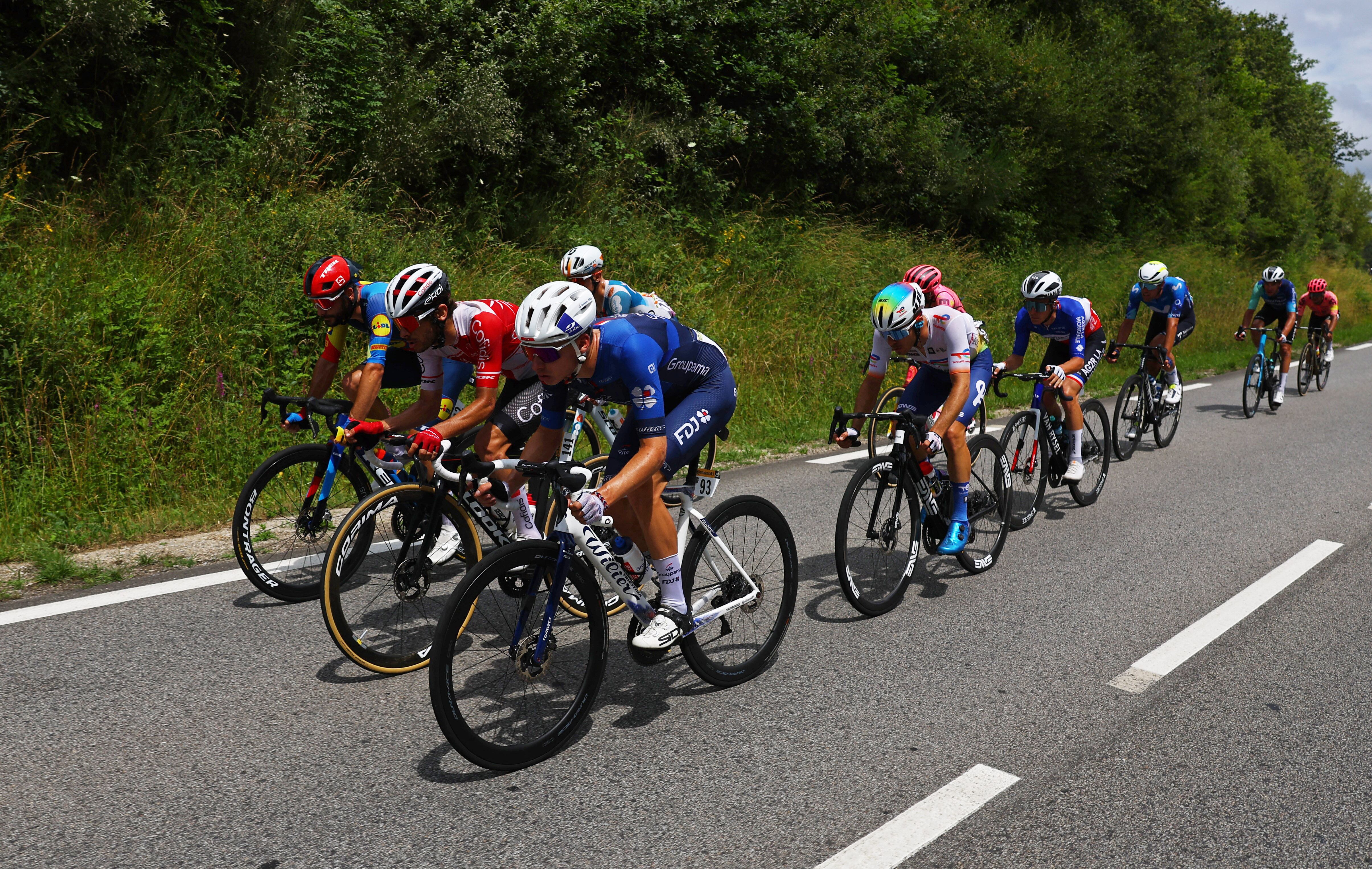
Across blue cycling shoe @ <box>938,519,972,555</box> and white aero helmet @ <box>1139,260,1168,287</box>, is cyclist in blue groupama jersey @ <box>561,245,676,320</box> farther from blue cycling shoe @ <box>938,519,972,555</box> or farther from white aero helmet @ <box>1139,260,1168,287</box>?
white aero helmet @ <box>1139,260,1168,287</box>

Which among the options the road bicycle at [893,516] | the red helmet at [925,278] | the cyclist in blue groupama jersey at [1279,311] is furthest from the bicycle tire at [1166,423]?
the road bicycle at [893,516]

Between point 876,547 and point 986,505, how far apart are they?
3.44 ft

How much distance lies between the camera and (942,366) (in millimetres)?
Result: 6020

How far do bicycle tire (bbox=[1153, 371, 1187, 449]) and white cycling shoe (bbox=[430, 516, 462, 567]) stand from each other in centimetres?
849

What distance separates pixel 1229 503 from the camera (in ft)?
26.0

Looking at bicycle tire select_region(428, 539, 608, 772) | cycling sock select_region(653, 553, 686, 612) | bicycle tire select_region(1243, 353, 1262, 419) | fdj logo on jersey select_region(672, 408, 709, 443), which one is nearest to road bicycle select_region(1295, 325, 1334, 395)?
bicycle tire select_region(1243, 353, 1262, 419)

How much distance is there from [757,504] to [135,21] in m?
7.70

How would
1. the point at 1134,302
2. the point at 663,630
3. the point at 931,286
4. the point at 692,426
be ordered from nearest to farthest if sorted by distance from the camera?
1. the point at 663,630
2. the point at 692,426
3. the point at 931,286
4. the point at 1134,302

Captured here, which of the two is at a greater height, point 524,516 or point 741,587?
point 524,516

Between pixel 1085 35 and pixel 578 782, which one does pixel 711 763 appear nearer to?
pixel 578 782

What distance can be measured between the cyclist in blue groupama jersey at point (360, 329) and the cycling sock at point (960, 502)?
3.01 meters

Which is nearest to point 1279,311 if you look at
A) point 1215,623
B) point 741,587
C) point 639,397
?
point 1215,623

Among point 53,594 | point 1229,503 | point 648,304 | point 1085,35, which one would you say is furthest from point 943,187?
point 53,594

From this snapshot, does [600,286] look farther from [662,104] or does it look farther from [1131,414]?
[662,104]
